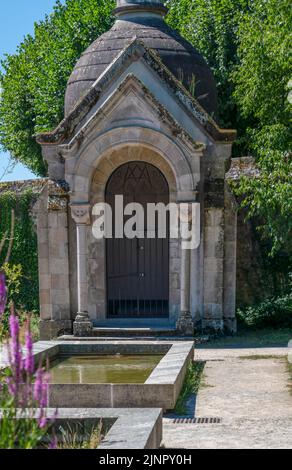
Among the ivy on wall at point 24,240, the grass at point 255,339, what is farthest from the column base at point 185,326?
the ivy on wall at point 24,240

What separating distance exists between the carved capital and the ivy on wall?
3.80m

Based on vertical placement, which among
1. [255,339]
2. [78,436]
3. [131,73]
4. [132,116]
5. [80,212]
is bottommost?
[255,339]

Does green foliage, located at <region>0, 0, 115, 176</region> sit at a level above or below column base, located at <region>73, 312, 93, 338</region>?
above

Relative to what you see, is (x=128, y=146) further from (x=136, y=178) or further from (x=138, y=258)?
(x=138, y=258)

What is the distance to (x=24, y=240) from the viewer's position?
1834cm

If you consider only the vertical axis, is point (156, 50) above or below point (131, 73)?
above

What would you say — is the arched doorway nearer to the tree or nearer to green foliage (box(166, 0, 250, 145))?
the tree

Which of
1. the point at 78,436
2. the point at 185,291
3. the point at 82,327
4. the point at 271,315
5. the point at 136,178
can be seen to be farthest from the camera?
the point at 271,315

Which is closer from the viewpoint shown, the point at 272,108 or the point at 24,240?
the point at 272,108

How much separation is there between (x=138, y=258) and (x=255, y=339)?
3.09m

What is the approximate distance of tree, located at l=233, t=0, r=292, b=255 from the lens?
1164cm

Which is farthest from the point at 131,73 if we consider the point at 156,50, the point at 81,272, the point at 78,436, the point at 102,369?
the point at 78,436

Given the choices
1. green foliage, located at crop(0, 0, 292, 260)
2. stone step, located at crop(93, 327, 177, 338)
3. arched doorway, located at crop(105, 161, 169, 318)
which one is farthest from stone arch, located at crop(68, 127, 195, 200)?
stone step, located at crop(93, 327, 177, 338)

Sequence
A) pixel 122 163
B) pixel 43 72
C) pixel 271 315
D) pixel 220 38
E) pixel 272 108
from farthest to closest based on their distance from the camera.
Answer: pixel 43 72
pixel 220 38
pixel 271 315
pixel 122 163
pixel 272 108
